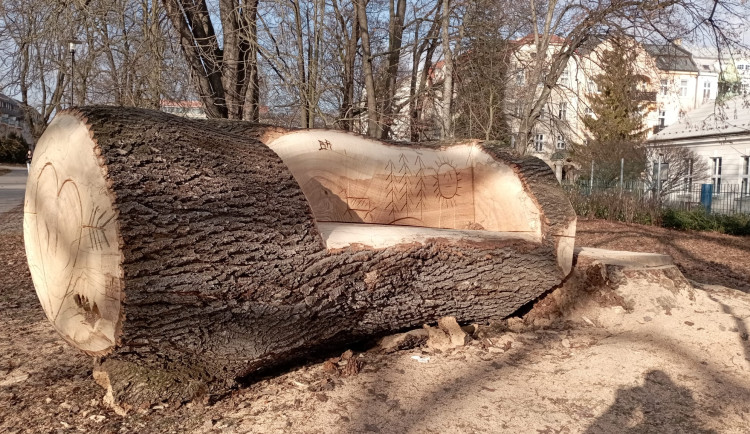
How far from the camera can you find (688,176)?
14.4 metres

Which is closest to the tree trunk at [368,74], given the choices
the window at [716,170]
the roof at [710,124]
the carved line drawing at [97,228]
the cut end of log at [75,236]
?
the cut end of log at [75,236]

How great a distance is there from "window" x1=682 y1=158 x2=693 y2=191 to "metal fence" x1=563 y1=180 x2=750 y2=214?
13.1 inches

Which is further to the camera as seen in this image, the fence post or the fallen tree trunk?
the fence post

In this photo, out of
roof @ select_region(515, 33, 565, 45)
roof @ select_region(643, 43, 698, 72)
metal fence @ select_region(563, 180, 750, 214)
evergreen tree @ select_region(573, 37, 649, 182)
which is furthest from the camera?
roof @ select_region(515, 33, 565, 45)

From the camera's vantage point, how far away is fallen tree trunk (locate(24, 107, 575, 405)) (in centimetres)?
225

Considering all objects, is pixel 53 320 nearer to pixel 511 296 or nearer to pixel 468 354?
pixel 468 354

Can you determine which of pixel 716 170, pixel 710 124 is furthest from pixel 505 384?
pixel 710 124

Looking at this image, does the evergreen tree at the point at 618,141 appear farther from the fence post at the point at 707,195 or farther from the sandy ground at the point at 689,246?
the sandy ground at the point at 689,246

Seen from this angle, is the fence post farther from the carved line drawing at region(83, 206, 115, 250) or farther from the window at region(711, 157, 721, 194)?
the carved line drawing at region(83, 206, 115, 250)

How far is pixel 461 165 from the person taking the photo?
4.46 meters

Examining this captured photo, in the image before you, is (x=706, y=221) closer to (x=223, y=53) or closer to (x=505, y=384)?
(x=223, y=53)

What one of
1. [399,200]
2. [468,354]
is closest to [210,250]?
[468,354]

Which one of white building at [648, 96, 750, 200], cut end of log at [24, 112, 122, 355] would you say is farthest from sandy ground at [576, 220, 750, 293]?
cut end of log at [24, 112, 122, 355]

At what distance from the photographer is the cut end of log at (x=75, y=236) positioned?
221 centimetres
